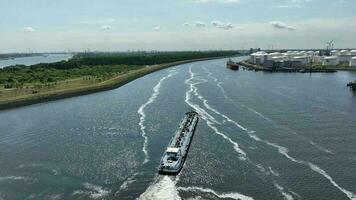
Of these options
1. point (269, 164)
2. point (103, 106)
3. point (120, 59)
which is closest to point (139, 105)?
point (103, 106)

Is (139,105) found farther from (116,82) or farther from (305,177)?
(305,177)

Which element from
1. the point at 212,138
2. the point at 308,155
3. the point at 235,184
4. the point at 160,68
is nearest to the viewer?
the point at 235,184

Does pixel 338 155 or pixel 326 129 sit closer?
pixel 338 155

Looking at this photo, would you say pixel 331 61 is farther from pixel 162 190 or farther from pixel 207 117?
Answer: pixel 162 190

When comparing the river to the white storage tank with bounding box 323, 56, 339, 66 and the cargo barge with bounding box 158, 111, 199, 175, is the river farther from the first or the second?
the white storage tank with bounding box 323, 56, 339, 66

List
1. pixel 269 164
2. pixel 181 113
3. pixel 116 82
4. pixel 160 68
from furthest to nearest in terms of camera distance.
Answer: pixel 160 68 → pixel 116 82 → pixel 181 113 → pixel 269 164

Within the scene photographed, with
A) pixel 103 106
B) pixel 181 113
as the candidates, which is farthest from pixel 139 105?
pixel 181 113

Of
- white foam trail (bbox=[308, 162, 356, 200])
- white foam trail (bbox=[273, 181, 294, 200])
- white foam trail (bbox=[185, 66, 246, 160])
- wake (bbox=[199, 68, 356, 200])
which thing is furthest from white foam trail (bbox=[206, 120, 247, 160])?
white foam trail (bbox=[273, 181, 294, 200])
